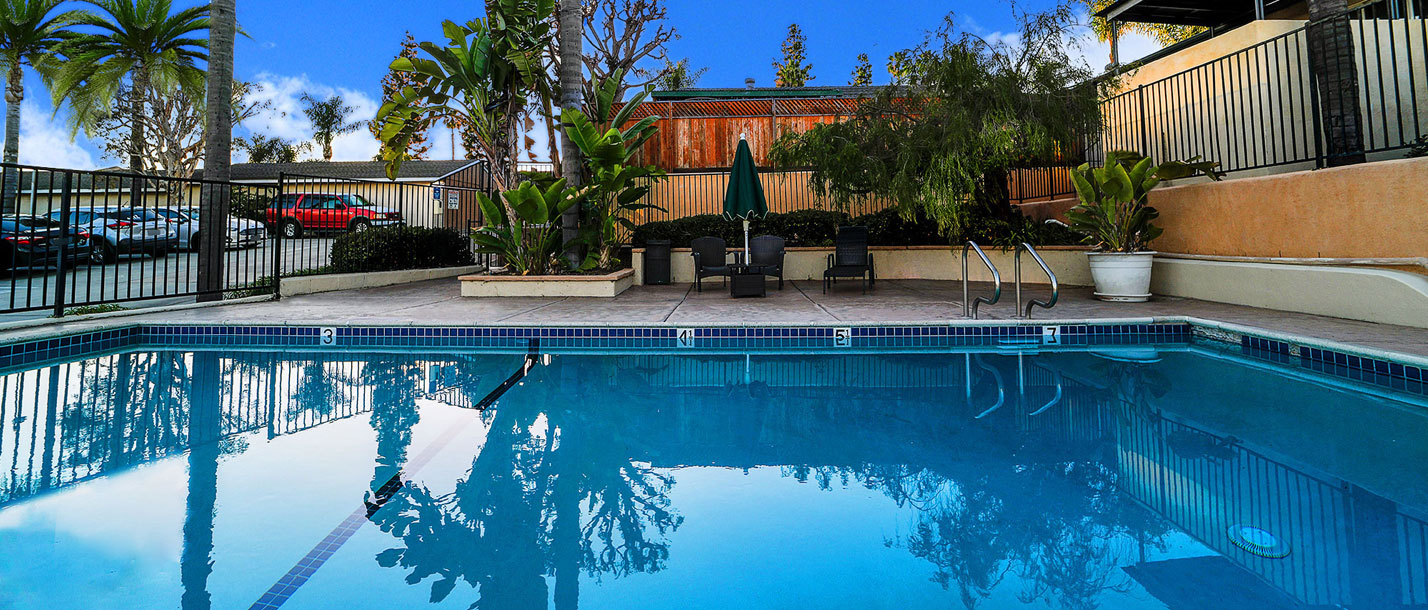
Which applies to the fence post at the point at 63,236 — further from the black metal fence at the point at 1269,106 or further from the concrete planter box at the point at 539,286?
the black metal fence at the point at 1269,106

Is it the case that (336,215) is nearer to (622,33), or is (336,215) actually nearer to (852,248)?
(852,248)

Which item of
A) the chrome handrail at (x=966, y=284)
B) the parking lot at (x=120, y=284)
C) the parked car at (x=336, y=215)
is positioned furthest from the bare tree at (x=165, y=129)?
the chrome handrail at (x=966, y=284)

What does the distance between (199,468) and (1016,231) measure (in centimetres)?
1062

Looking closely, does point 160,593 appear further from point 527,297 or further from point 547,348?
point 527,297

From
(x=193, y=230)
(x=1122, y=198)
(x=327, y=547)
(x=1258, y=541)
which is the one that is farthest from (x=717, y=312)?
(x=193, y=230)

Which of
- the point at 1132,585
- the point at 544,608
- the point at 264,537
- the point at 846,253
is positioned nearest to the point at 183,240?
the point at 846,253

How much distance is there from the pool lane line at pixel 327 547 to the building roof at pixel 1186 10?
1358cm

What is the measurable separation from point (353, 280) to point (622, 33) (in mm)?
12585

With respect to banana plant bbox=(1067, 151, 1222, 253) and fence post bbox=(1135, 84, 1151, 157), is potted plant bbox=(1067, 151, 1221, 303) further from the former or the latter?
fence post bbox=(1135, 84, 1151, 157)

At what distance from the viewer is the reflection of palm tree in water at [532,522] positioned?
2057 mm

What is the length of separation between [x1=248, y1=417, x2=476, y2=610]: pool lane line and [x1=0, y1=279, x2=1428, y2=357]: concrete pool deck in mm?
3475

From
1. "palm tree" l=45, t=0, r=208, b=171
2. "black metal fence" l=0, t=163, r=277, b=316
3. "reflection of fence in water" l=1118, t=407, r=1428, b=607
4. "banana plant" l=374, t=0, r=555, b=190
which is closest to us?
"reflection of fence in water" l=1118, t=407, r=1428, b=607

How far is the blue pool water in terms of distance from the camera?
1974mm

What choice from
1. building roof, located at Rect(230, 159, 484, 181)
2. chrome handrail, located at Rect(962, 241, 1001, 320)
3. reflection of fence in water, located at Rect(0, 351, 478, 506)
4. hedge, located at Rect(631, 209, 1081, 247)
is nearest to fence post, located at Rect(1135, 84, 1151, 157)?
hedge, located at Rect(631, 209, 1081, 247)
